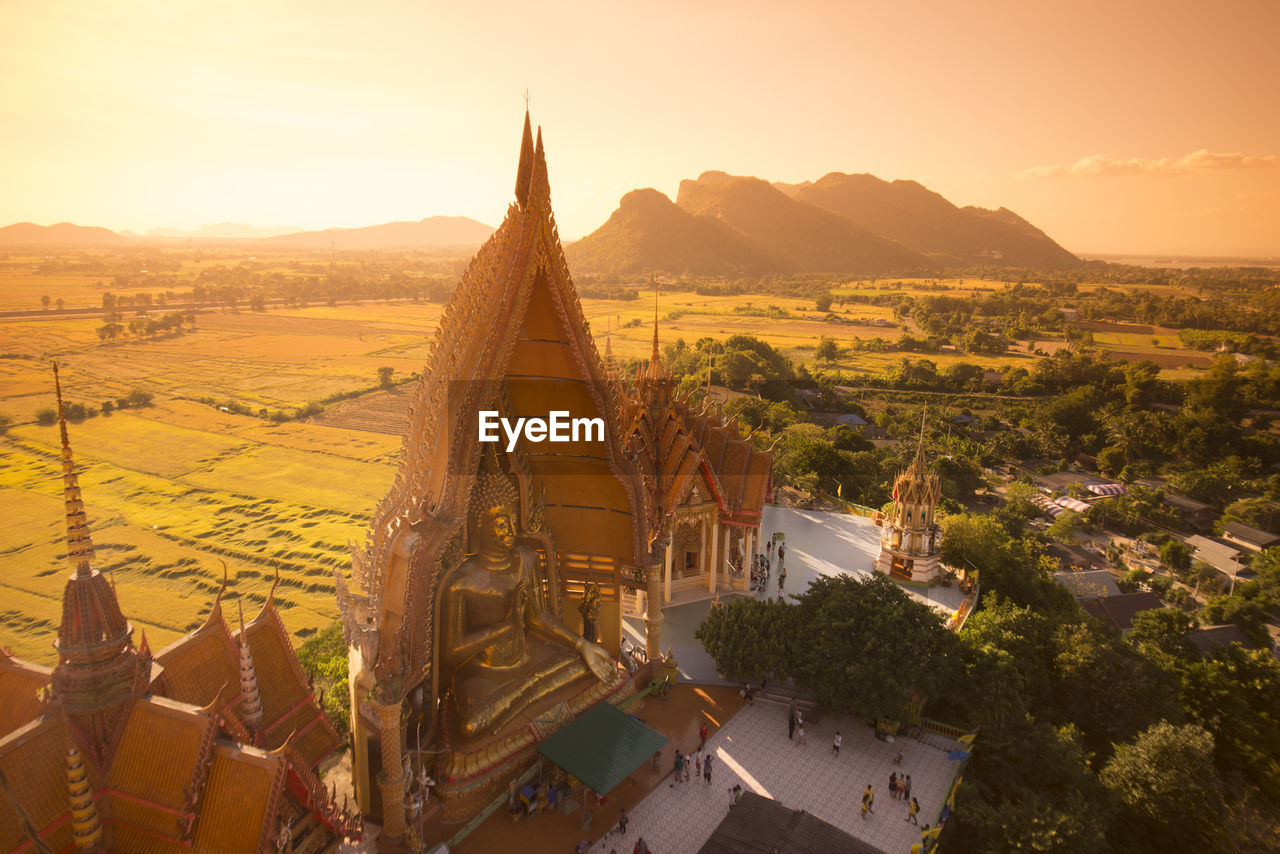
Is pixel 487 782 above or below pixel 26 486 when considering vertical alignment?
above

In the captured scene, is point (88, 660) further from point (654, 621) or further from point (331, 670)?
point (654, 621)

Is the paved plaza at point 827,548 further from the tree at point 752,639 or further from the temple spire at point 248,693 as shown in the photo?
the temple spire at point 248,693

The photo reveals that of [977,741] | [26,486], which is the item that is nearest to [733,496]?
[977,741]

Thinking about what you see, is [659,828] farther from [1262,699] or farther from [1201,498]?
[1201,498]

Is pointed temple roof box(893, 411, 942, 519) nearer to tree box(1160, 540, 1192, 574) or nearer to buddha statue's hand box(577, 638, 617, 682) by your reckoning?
buddha statue's hand box(577, 638, 617, 682)

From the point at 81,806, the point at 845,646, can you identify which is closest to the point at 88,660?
the point at 81,806

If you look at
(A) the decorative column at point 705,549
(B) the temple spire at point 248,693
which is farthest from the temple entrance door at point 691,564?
(B) the temple spire at point 248,693

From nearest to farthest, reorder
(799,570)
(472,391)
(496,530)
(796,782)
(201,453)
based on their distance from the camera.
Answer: (472,391)
(496,530)
(796,782)
(799,570)
(201,453)
